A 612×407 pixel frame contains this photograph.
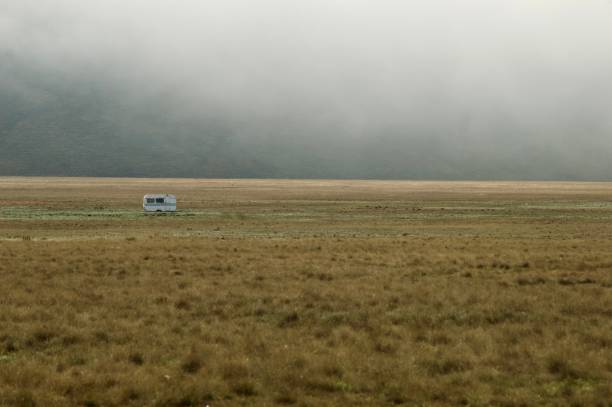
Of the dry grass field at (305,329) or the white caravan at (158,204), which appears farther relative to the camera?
the white caravan at (158,204)

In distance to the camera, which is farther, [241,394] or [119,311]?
[119,311]

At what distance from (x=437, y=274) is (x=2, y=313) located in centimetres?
1711

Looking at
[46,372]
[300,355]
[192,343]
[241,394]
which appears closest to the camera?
[241,394]

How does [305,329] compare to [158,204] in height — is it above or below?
below

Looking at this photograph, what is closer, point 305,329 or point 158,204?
point 305,329

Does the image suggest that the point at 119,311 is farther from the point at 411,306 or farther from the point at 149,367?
the point at 411,306

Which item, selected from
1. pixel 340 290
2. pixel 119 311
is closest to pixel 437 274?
pixel 340 290

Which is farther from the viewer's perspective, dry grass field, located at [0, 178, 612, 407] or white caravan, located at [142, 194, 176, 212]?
white caravan, located at [142, 194, 176, 212]

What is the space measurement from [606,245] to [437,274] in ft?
60.0

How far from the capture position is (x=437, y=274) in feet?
90.5

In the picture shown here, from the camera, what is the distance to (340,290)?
75.5 ft

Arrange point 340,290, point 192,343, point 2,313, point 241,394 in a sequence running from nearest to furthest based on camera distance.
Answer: point 241,394, point 192,343, point 2,313, point 340,290

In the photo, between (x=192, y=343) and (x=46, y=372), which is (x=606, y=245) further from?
(x=46, y=372)

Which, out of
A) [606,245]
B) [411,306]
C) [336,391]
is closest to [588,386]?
[336,391]
